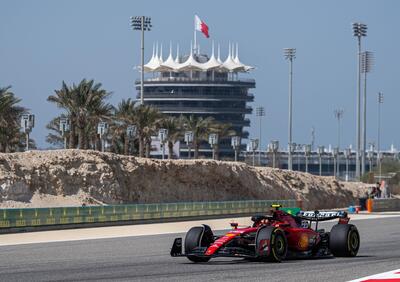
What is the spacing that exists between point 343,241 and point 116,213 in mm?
19619

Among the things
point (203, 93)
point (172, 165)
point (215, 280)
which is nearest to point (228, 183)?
point (172, 165)

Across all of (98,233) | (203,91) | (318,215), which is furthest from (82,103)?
(203,91)

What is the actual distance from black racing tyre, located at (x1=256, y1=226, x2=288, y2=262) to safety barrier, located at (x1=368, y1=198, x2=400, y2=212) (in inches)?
1526

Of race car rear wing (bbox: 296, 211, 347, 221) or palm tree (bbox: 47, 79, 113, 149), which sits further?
palm tree (bbox: 47, 79, 113, 149)

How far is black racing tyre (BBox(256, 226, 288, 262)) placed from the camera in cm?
1847

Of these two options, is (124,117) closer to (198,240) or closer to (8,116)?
(8,116)

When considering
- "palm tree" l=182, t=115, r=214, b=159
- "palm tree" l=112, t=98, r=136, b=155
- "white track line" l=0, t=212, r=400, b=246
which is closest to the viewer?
"white track line" l=0, t=212, r=400, b=246

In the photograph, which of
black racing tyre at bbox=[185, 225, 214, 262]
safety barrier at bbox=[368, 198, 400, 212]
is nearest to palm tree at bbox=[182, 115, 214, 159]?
safety barrier at bbox=[368, 198, 400, 212]

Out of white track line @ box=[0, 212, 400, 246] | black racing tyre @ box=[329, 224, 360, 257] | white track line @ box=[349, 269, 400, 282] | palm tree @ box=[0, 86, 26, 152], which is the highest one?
palm tree @ box=[0, 86, 26, 152]

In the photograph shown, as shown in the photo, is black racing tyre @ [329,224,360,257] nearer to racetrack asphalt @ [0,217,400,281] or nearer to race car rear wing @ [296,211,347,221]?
racetrack asphalt @ [0,217,400,281]

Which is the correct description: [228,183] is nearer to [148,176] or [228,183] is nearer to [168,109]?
[148,176]

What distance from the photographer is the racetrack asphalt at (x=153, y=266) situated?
1623 centimetres

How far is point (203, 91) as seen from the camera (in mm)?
165875

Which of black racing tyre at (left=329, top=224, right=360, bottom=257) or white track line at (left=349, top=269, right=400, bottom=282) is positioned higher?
black racing tyre at (left=329, top=224, right=360, bottom=257)
